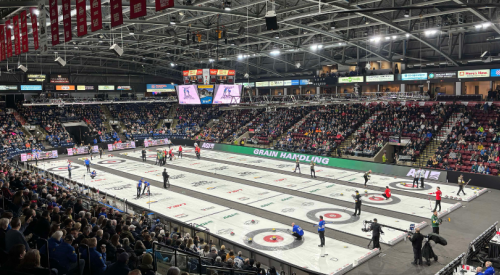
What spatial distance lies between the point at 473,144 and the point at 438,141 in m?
3.23

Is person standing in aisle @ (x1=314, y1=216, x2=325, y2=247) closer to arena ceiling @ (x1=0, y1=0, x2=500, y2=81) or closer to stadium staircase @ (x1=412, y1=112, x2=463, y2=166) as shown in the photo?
arena ceiling @ (x1=0, y1=0, x2=500, y2=81)

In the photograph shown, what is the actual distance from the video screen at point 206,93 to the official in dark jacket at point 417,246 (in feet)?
90.1

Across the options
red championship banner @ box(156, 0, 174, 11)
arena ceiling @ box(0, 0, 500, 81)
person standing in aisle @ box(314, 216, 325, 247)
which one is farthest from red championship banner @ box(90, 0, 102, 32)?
Result: person standing in aisle @ box(314, 216, 325, 247)

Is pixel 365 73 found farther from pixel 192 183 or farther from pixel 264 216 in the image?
pixel 264 216

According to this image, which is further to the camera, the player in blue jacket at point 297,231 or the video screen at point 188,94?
the video screen at point 188,94

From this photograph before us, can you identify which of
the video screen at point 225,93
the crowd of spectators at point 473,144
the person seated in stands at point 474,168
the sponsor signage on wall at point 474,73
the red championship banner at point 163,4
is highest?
the red championship banner at point 163,4

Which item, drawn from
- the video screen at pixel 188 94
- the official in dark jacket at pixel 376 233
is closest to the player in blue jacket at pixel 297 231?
the official in dark jacket at pixel 376 233

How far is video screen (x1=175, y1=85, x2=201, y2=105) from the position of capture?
39.2m

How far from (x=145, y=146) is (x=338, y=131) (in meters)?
25.8

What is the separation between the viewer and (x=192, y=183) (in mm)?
27969

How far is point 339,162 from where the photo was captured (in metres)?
33.9

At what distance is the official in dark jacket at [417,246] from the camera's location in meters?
13.5

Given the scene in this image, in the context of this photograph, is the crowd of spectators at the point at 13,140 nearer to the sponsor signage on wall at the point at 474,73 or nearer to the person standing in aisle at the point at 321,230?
the person standing in aisle at the point at 321,230

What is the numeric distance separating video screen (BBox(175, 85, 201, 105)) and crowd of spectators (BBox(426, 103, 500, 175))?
23154mm
